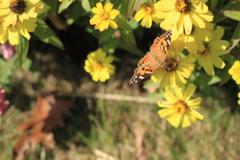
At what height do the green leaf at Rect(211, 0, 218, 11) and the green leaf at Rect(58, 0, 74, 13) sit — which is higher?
the green leaf at Rect(211, 0, 218, 11)

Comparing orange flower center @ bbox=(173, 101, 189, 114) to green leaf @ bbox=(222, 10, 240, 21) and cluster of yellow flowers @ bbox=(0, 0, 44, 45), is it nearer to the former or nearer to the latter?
green leaf @ bbox=(222, 10, 240, 21)

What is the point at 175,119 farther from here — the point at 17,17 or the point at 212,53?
the point at 17,17

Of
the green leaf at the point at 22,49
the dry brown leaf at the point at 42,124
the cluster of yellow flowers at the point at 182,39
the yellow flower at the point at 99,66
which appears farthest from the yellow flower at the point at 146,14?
the dry brown leaf at the point at 42,124

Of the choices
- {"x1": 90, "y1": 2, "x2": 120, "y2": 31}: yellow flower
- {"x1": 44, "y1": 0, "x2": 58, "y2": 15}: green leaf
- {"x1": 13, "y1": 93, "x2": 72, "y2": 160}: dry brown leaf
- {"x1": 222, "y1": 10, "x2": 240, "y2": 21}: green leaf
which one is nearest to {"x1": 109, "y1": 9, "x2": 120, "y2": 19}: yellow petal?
{"x1": 90, "y1": 2, "x2": 120, "y2": 31}: yellow flower

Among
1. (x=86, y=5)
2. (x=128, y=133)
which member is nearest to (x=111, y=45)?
(x=86, y=5)

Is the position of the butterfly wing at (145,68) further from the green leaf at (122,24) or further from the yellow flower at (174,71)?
the green leaf at (122,24)

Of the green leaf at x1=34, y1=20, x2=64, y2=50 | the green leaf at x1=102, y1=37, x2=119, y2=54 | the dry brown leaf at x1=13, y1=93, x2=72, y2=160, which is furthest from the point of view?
the dry brown leaf at x1=13, y1=93, x2=72, y2=160

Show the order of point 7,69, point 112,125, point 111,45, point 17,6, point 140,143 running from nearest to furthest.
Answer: point 17,6 → point 111,45 → point 7,69 → point 140,143 → point 112,125
